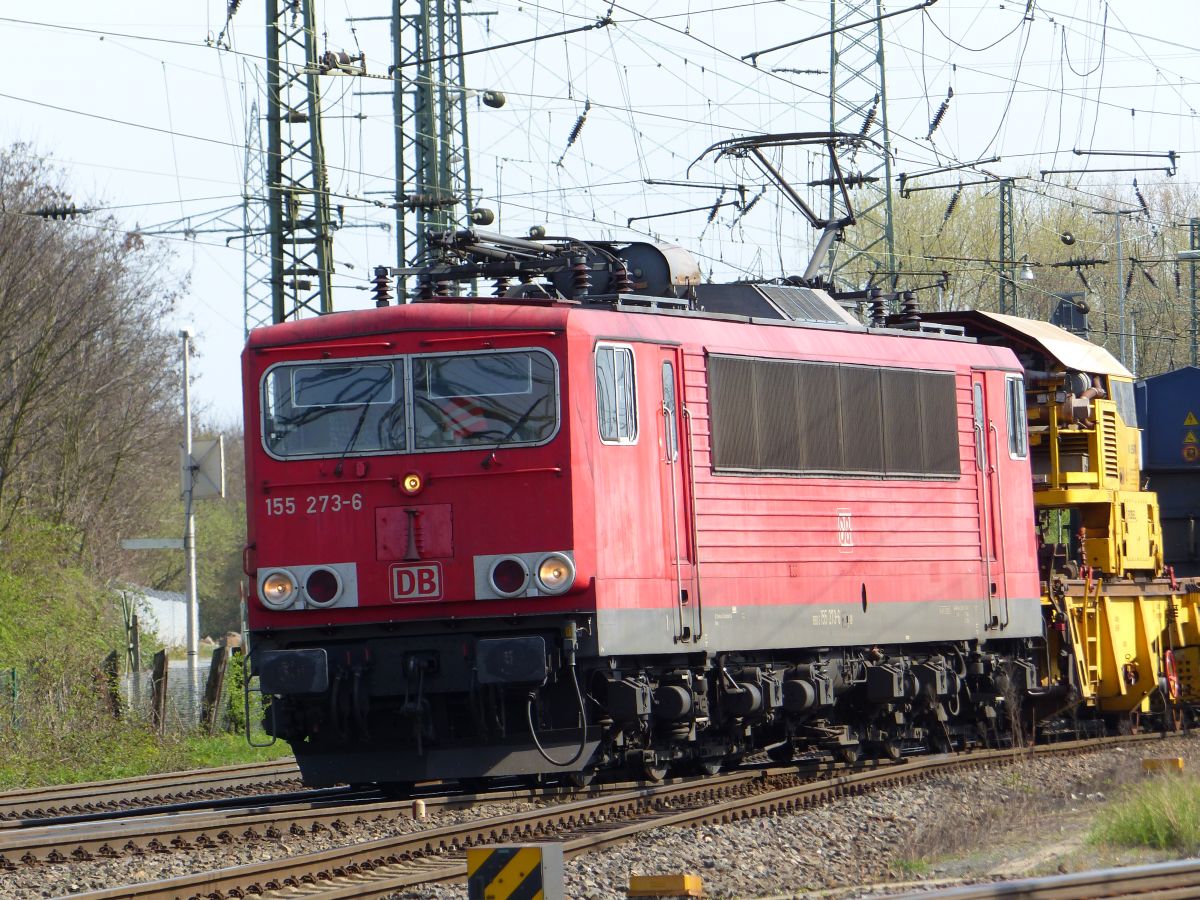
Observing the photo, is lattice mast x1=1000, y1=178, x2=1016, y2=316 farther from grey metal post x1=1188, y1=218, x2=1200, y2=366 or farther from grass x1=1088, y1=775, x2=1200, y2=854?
grass x1=1088, y1=775, x2=1200, y2=854

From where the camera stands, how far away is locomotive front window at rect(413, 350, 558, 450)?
1266 centimetres

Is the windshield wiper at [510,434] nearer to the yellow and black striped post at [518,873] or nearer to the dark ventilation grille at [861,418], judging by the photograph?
the dark ventilation grille at [861,418]

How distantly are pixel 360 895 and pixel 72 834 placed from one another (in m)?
3.39

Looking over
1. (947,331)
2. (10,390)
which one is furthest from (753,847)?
(10,390)

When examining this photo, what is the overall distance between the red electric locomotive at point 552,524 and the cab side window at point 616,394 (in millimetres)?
17

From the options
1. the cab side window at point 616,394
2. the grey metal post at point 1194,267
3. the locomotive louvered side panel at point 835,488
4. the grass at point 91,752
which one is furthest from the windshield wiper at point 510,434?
the grey metal post at point 1194,267

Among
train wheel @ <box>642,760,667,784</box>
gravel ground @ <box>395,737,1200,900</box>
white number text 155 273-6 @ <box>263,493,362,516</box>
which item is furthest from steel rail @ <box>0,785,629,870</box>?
gravel ground @ <box>395,737,1200,900</box>

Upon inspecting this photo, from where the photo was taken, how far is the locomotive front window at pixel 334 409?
42.3 ft

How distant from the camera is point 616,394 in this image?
12977 mm

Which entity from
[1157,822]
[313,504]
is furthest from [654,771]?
[1157,822]

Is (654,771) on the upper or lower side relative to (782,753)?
upper

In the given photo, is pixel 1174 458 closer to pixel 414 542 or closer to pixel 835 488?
pixel 835 488

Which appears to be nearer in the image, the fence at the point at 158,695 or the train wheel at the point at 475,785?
the train wheel at the point at 475,785

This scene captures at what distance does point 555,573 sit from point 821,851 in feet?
8.48
